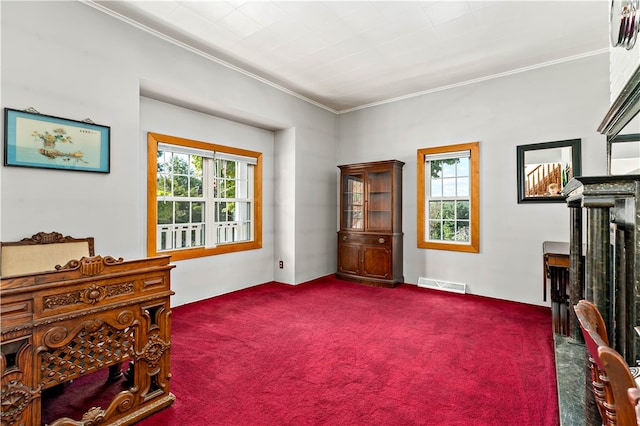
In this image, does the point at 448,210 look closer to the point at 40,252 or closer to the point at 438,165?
the point at 438,165

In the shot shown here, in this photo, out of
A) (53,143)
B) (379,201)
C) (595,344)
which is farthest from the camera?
(379,201)

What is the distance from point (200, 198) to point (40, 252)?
2082mm

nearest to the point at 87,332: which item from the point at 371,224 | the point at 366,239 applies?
the point at 366,239

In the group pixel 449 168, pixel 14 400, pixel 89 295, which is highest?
pixel 449 168

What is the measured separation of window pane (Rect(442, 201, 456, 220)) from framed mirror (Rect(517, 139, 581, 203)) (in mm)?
893

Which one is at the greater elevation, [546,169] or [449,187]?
[546,169]

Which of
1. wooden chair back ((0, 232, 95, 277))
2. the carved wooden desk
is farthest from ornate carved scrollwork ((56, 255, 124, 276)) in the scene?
wooden chair back ((0, 232, 95, 277))

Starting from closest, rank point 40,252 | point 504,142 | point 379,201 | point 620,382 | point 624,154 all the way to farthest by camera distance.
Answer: point 620,382
point 624,154
point 40,252
point 504,142
point 379,201

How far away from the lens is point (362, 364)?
2.61m

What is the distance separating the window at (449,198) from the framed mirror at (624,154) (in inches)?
76.1

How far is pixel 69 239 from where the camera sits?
2.78m

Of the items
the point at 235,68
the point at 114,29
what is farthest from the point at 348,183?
the point at 114,29

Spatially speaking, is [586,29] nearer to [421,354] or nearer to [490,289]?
[490,289]

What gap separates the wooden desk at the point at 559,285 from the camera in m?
3.04
